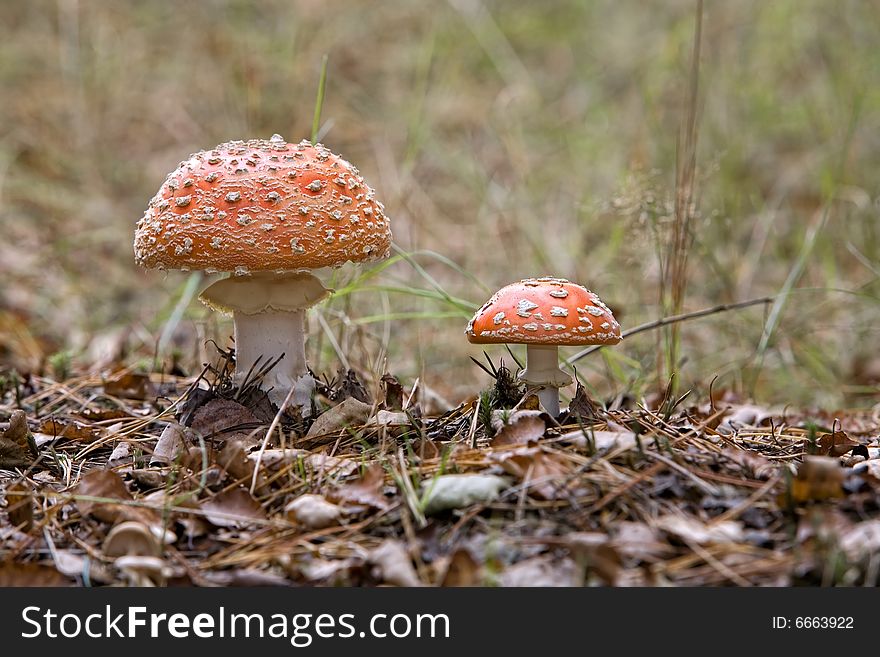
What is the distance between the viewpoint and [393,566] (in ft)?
7.54

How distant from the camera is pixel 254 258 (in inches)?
128

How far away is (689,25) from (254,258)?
6.70 meters

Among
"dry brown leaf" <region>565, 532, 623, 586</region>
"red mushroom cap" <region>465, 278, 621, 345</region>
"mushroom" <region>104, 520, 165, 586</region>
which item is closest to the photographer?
"dry brown leaf" <region>565, 532, 623, 586</region>

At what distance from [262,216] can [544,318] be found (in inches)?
45.4

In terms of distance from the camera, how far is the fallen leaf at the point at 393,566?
2279 millimetres

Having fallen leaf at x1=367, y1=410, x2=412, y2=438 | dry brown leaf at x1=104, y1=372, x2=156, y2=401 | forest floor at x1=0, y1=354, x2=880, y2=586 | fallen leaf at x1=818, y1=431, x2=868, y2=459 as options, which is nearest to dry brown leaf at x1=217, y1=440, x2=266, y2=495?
forest floor at x1=0, y1=354, x2=880, y2=586

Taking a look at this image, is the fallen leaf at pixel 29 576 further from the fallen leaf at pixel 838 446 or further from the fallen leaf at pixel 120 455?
the fallen leaf at pixel 838 446

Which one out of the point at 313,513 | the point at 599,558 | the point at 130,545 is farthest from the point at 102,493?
the point at 599,558

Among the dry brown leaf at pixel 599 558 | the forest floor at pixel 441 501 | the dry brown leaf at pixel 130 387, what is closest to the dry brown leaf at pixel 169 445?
the forest floor at pixel 441 501

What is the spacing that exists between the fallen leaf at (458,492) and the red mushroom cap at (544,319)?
2.44 feet

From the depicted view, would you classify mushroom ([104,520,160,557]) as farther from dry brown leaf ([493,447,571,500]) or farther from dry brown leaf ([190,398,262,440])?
dry brown leaf ([493,447,571,500])

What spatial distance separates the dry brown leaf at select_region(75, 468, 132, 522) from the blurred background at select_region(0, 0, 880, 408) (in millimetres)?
2533

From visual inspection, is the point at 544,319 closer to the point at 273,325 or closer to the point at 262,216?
the point at 262,216

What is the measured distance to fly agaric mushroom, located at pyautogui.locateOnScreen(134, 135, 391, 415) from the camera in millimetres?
3260
